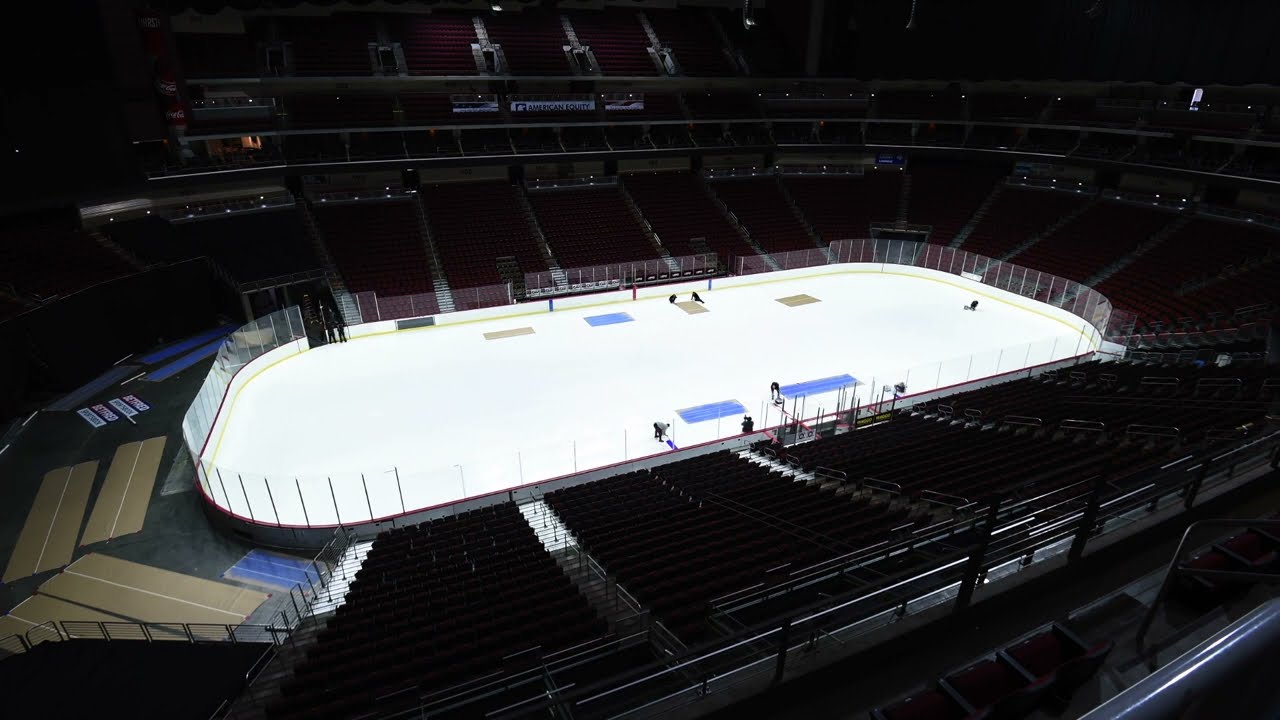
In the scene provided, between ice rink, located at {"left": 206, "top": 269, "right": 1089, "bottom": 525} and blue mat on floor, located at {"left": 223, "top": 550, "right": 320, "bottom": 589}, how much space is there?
2.58 ft

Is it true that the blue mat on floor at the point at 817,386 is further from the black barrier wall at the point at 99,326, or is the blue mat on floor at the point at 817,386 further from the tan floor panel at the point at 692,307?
the black barrier wall at the point at 99,326

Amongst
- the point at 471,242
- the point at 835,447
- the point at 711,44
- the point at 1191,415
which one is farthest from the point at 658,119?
the point at 1191,415

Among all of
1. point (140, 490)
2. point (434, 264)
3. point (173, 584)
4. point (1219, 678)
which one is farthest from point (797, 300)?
point (1219, 678)

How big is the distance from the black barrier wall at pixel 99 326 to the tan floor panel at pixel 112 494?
432 centimetres

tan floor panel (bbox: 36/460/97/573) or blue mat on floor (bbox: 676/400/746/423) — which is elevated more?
blue mat on floor (bbox: 676/400/746/423)

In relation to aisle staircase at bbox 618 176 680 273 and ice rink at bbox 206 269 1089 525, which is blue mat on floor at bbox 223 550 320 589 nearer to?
ice rink at bbox 206 269 1089 525

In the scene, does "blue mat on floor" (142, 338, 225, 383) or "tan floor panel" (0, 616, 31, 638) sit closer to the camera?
"tan floor panel" (0, 616, 31, 638)

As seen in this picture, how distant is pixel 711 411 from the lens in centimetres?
1817

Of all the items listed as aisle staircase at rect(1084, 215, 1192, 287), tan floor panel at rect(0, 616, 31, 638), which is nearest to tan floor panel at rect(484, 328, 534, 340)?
tan floor panel at rect(0, 616, 31, 638)

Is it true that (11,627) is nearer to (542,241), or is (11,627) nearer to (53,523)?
(53,523)

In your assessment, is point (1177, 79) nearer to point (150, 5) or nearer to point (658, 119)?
point (658, 119)

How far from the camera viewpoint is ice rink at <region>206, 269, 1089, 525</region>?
15.0m

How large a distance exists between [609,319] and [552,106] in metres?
14.1

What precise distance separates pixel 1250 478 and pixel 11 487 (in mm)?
21893
